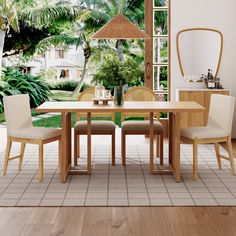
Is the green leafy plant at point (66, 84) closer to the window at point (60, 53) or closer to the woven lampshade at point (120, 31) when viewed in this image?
the window at point (60, 53)

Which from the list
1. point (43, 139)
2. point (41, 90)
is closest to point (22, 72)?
point (41, 90)

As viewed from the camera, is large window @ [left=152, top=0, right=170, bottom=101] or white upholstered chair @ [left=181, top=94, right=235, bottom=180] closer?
white upholstered chair @ [left=181, top=94, right=235, bottom=180]

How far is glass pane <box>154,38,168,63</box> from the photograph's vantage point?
716 cm

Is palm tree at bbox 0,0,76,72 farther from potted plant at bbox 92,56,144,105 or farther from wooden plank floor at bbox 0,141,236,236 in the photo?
wooden plank floor at bbox 0,141,236,236

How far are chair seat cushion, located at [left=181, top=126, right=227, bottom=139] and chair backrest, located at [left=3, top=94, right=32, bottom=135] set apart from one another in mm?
1457

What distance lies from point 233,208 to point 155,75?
3.52 meters

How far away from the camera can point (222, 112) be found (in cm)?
499

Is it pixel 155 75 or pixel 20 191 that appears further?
pixel 155 75

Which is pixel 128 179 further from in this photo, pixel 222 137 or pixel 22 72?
pixel 22 72

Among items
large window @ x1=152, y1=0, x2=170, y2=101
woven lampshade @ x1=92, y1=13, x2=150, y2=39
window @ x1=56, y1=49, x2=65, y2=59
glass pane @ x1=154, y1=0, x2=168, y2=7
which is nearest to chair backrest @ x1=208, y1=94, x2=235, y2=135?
woven lampshade @ x1=92, y1=13, x2=150, y2=39

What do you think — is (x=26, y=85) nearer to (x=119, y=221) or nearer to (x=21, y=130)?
(x=21, y=130)

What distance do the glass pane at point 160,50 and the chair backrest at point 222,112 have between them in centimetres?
204

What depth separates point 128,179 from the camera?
15.9 feet

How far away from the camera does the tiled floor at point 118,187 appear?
4.10 m
